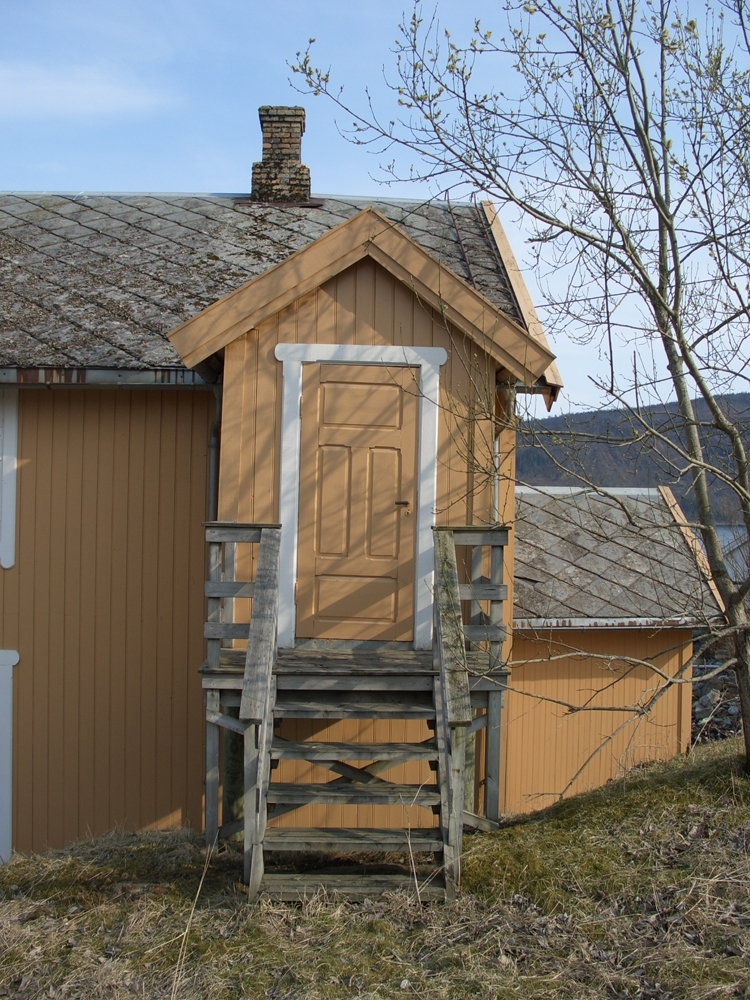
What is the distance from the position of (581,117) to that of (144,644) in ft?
18.0

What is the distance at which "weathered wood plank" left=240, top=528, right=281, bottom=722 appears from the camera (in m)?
5.45

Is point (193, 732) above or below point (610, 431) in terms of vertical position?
below

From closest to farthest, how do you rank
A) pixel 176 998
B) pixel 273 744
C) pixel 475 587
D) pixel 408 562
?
1. pixel 176 998
2. pixel 273 744
3. pixel 475 587
4. pixel 408 562

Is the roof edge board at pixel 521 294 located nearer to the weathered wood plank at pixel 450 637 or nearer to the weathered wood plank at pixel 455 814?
the weathered wood plank at pixel 450 637

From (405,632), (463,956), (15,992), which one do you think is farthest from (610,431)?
(15,992)

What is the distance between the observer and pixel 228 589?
21.0ft

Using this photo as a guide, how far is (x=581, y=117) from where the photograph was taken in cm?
666

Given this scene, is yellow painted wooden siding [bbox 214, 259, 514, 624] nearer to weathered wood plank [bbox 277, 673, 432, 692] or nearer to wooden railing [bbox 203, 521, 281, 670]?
wooden railing [bbox 203, 521, 281, 670]

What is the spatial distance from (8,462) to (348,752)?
4164 mm

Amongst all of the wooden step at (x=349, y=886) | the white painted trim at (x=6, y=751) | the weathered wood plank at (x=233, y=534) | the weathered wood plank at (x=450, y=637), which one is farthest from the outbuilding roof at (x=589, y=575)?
the white painted trim at (x=6, y=751)

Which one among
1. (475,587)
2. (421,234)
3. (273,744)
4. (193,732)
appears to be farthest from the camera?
(421,234)

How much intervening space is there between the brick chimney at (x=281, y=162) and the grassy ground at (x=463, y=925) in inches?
294

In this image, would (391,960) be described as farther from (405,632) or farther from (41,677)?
(41,677)

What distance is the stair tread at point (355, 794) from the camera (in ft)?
18.5
